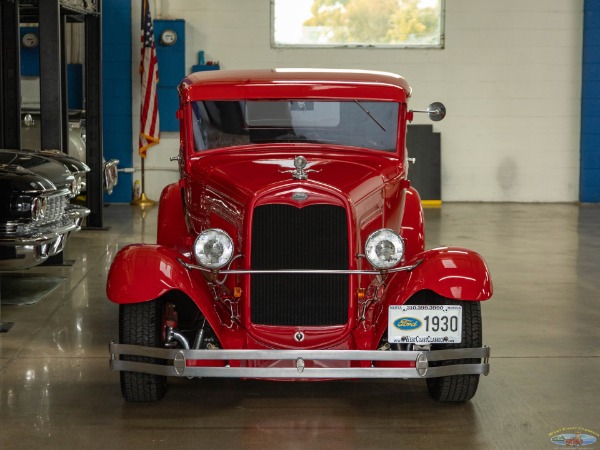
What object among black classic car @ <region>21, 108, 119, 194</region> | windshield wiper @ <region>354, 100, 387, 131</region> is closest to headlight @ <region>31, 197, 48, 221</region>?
windshield wiper @ <region>354, 100, 387, 131</region>

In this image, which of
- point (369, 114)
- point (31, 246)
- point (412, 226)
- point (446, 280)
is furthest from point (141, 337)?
point (31, 246)

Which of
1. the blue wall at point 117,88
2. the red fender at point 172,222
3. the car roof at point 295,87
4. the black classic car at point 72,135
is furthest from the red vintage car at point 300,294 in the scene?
the blue wall at point 117,88

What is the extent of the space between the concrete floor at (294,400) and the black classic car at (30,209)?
450mm

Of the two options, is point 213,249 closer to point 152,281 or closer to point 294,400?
point 152,281

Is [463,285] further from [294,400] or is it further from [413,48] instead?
[413,48]

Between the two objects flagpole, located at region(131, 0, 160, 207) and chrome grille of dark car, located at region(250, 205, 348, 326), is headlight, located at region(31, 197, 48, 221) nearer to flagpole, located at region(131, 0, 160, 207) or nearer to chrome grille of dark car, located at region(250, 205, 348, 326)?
chrome grille of dark car, located at region(250, 205, 348, 326)

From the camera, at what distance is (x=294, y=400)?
195 inches

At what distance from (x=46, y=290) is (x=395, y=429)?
14.1ft

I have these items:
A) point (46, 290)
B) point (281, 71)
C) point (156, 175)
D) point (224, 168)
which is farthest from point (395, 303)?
point (156, 175)

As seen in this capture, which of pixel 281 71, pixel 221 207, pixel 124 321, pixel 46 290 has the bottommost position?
pixel 46 290

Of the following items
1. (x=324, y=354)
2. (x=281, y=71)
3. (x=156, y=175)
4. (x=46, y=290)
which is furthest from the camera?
(x=156, y=175)

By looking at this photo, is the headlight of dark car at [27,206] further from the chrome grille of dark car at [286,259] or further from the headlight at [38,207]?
the chrome grille of dark car at [286,259]

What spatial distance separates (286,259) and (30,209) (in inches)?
115

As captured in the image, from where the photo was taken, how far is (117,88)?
50.9 feet
